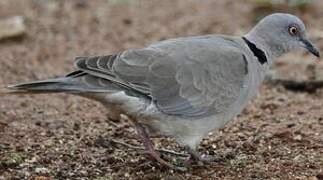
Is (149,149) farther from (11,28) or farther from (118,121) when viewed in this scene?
(11,28)

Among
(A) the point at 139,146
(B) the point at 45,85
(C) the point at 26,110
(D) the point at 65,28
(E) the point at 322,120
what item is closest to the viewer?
(B) the point at 45,85

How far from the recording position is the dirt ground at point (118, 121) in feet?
16.3

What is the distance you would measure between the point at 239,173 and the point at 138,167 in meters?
0.62

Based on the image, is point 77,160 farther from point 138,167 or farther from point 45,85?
point 45,85

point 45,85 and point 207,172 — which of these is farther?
point 207,172

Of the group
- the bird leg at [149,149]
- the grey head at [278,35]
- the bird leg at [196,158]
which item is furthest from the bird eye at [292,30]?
the bird leg at [149,149]

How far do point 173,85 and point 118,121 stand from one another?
137 centimetres

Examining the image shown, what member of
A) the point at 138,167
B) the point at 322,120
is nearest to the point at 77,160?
the point at 138,167

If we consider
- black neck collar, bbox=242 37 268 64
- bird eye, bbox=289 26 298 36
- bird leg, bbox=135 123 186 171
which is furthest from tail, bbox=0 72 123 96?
bird eye, bbox=289 26 298 36

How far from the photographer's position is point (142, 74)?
15.6ft

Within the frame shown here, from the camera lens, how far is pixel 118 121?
240 inches

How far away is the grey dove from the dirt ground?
31 centimetres

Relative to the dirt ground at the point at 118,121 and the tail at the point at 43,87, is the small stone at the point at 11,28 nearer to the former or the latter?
the dirt ground at the point at 118,121

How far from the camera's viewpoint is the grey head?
5262 millimetres
